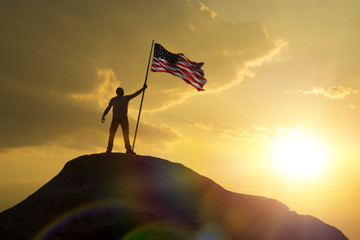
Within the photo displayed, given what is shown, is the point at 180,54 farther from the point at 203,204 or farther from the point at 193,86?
the point at 203,204

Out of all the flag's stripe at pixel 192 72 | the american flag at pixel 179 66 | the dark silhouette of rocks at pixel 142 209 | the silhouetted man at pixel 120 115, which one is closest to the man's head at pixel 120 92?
the silhouetted man at pixel 120 115

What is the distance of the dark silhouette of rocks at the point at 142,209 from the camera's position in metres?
10.1

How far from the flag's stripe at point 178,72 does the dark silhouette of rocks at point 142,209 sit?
14.0ft

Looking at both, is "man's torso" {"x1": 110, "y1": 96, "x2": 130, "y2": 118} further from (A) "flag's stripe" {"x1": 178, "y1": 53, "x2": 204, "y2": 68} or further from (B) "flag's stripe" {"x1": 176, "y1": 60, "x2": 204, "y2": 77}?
(A) "flag's stripe" {"x1": 178, "y1": 53, "x2": 204, "y2": 68}

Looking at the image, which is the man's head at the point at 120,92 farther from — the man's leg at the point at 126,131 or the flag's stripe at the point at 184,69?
the flag's stripe at the point at 184,69

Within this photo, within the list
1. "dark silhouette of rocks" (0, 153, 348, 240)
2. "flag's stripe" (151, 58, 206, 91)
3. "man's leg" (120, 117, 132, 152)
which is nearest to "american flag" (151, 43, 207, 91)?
"flag's stripe" (151, 58, 206, 91)

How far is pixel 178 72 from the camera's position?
16.5m

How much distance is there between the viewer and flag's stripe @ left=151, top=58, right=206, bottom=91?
52.2 ft

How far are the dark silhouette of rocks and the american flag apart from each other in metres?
4.33

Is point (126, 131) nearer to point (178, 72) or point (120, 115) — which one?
point (120, 115)

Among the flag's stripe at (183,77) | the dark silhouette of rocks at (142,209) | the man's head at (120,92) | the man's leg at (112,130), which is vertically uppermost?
the flag's stripe at (183,77)

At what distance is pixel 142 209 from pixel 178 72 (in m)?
7.53

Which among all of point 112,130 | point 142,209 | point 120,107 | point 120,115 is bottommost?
point 142,209

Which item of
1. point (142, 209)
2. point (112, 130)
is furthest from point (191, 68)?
point (142, 209)
